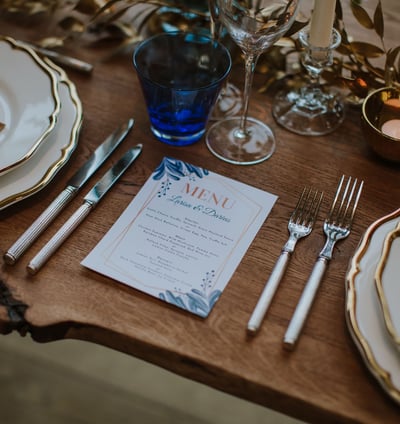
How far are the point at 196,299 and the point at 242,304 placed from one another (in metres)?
0.05

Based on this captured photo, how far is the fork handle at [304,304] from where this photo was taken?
0.65m

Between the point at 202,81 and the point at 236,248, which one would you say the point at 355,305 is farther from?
the point at 202,81

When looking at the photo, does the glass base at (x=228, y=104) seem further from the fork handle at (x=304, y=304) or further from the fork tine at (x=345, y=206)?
the fork handle at (x=304, y=304)

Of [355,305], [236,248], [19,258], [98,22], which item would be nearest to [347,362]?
[355,305]

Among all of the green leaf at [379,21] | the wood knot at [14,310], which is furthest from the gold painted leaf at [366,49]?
the wood knot at [14,310]

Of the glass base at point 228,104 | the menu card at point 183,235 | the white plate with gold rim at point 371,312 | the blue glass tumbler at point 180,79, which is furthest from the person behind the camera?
the glass base at point 228,104

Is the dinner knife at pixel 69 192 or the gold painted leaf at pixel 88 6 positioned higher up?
the gold painted leaf at pixel 88 6

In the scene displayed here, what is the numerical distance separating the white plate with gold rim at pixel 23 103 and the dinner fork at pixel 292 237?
33 centimetres

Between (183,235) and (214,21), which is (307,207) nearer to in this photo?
(183,235)

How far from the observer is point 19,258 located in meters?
0.73

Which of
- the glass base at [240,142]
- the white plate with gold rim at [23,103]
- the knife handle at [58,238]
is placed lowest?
the glass base at [240,142]

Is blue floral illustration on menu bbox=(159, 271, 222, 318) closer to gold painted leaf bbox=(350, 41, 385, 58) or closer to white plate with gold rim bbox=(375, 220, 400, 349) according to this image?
white plate with gold rim bbox=(375, 220, 400, 349)

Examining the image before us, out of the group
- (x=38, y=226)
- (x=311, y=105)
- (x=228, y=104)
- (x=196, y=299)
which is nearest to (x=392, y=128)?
(x=311, y=105)

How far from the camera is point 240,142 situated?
34.9 inches
